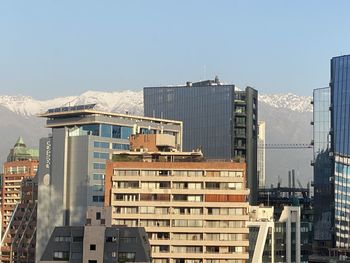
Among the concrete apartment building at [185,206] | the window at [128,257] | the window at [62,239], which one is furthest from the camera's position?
the concrete apartment building at [185,206]

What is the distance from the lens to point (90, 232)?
12412 centimetres

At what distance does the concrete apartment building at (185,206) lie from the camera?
147m

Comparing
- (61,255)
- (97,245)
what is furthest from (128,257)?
(61,255)

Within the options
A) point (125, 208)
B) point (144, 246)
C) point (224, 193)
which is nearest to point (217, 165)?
point (224, 193)

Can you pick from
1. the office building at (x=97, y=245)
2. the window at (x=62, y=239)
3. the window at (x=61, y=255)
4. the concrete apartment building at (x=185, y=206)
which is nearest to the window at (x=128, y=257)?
the office building at (x=97, y=245)

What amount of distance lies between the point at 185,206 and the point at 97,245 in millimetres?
28907

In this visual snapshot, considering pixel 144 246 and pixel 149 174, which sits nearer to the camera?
pixel 144 246

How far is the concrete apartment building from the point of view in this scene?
14700cm

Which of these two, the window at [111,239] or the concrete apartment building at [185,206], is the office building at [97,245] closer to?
the window at [111,239]

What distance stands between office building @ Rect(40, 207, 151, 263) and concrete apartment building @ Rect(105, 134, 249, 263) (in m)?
22.4

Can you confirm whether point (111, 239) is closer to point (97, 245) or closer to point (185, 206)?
point (97, 245)

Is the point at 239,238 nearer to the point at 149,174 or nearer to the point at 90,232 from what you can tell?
the point at 149,174

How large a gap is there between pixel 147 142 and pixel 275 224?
33.5 m

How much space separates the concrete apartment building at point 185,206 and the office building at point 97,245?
22.4 m
